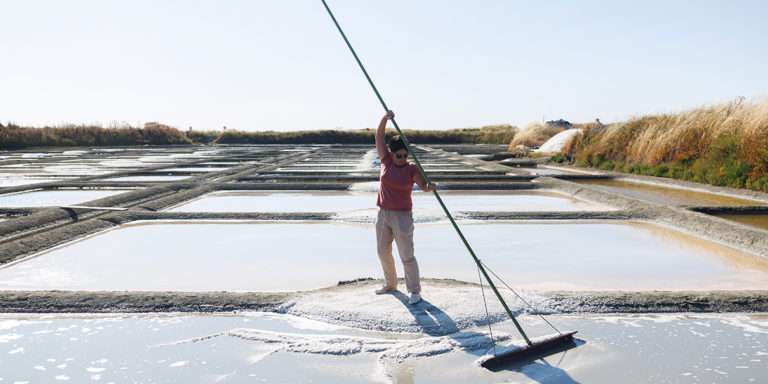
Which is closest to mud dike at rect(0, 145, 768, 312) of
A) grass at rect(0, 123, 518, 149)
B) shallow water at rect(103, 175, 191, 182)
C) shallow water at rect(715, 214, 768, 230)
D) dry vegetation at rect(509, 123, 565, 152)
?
shallow water at rect(715, 214, 768, 230)

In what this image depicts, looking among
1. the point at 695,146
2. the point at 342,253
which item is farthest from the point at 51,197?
the point at 695,146

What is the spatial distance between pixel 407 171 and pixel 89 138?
31.6m

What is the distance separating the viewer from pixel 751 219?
21.6ft

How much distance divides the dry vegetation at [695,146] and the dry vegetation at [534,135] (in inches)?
299

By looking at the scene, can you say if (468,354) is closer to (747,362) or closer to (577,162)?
(747,362)

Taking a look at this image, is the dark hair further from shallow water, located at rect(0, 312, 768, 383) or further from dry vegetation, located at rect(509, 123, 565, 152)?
dry vegetation, located at rect(509, 123, 565, 152)

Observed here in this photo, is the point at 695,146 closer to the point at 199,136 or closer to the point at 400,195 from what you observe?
the point at 400,195

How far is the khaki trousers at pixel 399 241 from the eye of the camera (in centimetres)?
318

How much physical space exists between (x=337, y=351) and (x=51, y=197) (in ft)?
24.2

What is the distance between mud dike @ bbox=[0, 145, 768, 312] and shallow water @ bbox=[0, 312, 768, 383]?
0.16m

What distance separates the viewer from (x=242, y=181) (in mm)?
10969

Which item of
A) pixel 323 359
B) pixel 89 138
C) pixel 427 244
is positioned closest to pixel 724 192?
pixel 427 244

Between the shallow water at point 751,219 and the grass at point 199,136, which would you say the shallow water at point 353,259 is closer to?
the shallow water at point 751,219

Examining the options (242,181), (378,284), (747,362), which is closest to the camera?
(747,362)
